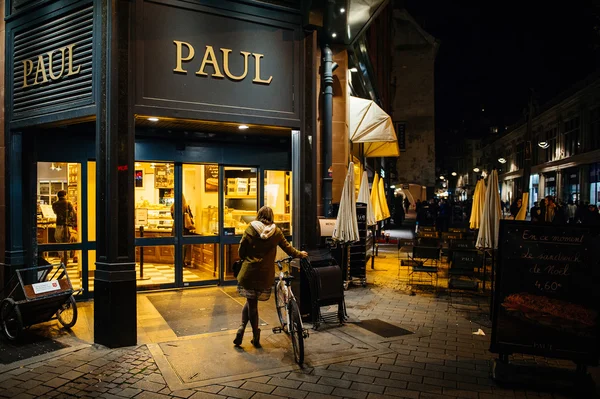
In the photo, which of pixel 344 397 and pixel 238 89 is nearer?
pixel 344 397

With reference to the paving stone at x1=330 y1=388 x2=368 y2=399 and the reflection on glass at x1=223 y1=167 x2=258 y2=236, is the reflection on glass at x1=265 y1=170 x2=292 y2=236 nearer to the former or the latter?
the reflection on glass at x1=223 y1=167 x2=258 y2=236

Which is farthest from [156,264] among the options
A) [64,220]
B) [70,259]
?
[64,220]

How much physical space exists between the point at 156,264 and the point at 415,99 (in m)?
36.8

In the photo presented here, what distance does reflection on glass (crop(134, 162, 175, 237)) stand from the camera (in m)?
9.42

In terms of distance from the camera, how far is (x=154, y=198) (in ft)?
31.5

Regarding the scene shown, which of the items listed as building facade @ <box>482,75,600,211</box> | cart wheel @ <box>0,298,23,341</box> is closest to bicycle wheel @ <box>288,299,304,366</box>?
cart wheel @ <box>0,298,23,341</box>

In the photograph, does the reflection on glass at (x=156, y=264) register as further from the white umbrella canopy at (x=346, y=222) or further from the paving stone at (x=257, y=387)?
the paving stone at (x=257, y=387)

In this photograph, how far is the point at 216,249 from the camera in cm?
981

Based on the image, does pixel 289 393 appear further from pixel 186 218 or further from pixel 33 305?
pixel 186 218

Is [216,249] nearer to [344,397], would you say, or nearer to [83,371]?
[83,371]

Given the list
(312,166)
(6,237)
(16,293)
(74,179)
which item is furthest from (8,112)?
(312,166)

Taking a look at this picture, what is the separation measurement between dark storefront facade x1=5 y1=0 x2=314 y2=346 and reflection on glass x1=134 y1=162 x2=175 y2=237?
29 millimetres

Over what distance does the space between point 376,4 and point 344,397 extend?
329 inches

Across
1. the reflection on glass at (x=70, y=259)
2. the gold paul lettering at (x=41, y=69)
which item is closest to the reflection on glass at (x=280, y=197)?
the reflection on glass at (x=70, y=259)
